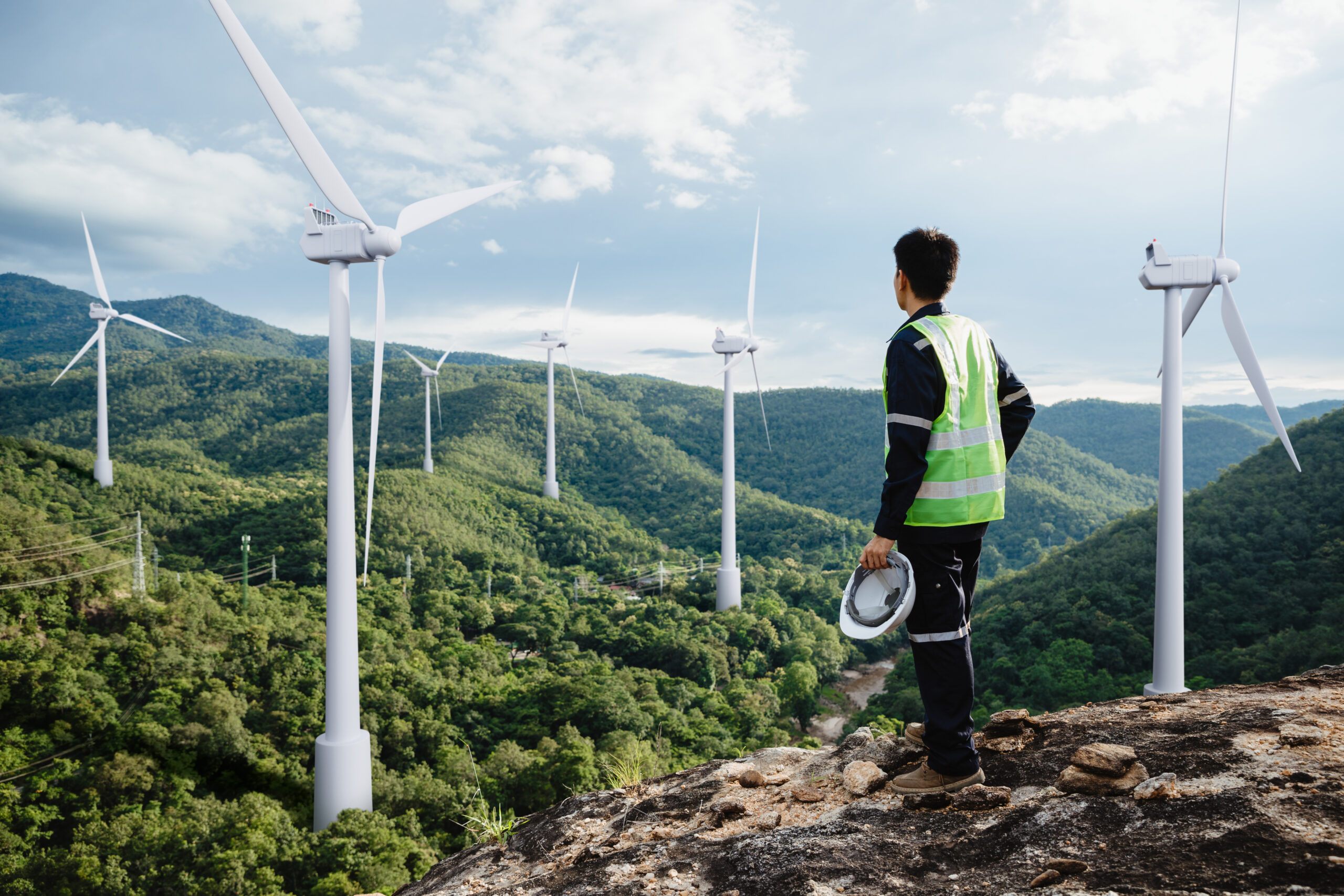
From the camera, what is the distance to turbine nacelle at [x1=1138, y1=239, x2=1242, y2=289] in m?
18.1

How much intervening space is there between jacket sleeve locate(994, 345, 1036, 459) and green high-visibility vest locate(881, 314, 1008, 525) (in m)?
0.72

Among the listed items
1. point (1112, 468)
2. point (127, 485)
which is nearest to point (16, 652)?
point (127, 485)

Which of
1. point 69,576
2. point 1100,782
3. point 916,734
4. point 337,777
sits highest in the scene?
point 1100,782

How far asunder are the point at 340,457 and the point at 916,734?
614 inches

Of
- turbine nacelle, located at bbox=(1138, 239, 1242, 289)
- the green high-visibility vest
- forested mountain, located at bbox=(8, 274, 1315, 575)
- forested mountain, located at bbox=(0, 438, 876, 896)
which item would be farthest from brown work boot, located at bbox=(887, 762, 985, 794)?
forested mountain, located at bbox=(8, 274, 1315, 575)

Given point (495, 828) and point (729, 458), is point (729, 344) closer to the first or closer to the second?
point (729, 458)

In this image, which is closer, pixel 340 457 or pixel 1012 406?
pixel 1012 406

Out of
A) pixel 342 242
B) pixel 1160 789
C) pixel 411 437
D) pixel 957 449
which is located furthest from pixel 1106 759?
pixel 411 437

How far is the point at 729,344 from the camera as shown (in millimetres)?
48438

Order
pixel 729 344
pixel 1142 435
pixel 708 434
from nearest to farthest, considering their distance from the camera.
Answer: pixel 729 344 < pixel 708 434 < pixel 1142 435

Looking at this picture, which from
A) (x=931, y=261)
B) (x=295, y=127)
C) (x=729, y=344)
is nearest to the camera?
(x=931, y=261)

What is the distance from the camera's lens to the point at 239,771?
24.3m

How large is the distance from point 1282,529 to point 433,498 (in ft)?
210

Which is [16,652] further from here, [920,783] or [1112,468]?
[1112,468]
